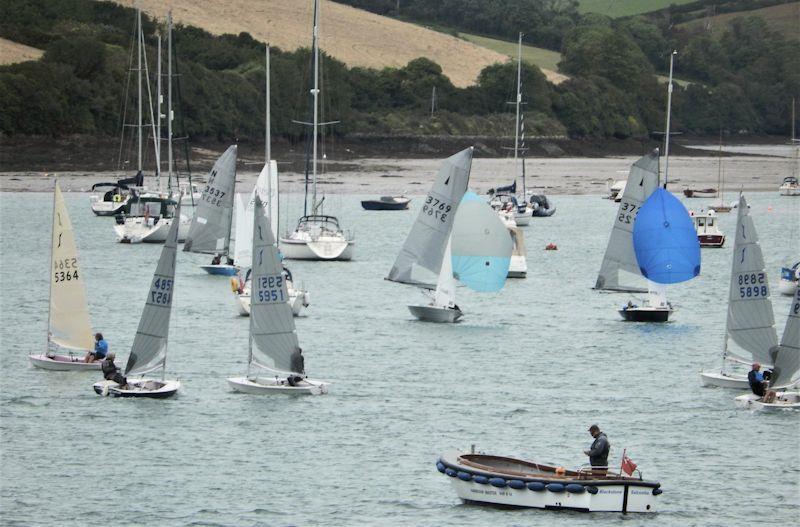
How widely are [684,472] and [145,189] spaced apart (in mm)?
67439

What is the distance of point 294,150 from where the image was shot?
147m

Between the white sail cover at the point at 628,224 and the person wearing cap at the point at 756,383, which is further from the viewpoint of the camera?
the white sail cover at the point at 628,224

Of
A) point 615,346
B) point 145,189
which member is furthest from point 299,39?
point 615,346

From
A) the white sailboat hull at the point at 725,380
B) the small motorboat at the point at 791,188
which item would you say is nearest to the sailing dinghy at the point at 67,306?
the white sailboat hull at the point at 725,380

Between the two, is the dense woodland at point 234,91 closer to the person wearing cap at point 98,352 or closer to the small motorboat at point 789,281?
the small motorboat at point 789,281

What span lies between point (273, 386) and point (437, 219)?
1379 cm

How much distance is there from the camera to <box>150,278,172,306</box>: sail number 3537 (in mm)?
42500

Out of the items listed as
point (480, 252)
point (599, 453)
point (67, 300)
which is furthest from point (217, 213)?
point (599, 453)

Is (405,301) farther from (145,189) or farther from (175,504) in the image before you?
(145,189)

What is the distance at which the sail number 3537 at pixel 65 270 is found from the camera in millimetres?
45656

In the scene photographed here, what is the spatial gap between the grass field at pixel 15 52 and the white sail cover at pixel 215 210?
262 ft

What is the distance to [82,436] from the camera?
3919 cm

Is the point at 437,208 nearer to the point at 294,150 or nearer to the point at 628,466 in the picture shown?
the point at 628,466

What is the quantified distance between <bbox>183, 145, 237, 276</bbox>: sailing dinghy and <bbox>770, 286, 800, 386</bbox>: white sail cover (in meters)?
30.3
